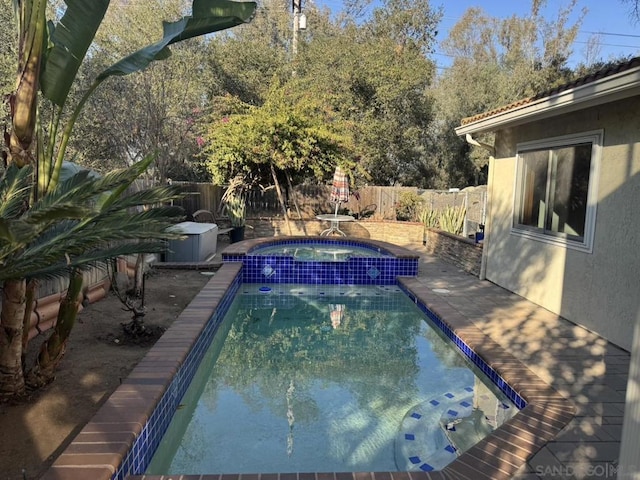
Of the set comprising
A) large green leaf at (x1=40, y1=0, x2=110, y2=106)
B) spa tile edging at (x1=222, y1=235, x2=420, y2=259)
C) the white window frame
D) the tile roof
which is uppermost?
the tile roof

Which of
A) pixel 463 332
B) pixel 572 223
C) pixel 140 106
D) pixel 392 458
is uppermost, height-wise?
pixel 140 106

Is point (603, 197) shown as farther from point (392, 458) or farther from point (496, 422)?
point (392, 458)

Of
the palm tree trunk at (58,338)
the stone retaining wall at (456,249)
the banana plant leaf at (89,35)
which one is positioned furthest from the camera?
the stone retaining wall at (456,249)

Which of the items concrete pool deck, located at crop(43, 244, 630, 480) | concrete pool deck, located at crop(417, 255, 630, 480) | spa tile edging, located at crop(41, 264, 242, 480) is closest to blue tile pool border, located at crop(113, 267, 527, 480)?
spa tile edging, located at crop(41, 264, 242, 480)

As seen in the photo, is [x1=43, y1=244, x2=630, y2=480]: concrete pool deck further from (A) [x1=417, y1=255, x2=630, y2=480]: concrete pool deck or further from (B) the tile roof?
(B) the tile roof

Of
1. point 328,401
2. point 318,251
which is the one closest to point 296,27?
point 318,251

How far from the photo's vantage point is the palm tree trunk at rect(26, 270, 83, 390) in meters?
3.87

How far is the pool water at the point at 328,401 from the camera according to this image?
3.70m

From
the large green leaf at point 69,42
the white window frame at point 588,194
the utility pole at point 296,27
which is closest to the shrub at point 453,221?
the white window frame at point 588,194

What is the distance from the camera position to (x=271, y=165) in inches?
608

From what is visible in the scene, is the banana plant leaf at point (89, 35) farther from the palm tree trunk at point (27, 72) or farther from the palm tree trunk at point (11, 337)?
the palm tree trunk at point (11, 337)

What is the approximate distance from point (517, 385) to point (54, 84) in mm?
4820

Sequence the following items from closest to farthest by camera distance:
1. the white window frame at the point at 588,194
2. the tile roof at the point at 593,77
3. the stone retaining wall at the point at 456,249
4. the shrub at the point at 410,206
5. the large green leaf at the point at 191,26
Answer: the large green leaf at the point at 191,26
the tile roof at the point at 593,77
the white window frame at the point at 588,194
the stone retaining wall at the point at 456,249
the shrub at the point at 410,206

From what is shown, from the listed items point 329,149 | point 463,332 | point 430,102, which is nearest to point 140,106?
point 329,149
